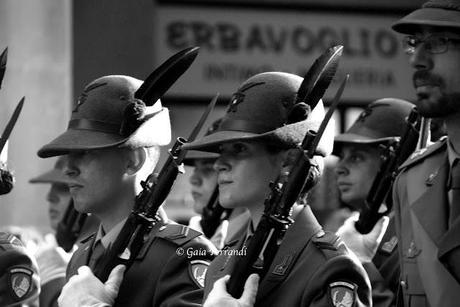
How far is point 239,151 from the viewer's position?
219 inches

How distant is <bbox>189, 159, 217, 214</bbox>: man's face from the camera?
9047 millimetres

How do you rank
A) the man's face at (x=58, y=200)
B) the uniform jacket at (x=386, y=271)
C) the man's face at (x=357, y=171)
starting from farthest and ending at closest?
the man's face at (x=58, y=200) < the man's face at (x=357, y=171) < the uniform jacket at (x=386, y=271)

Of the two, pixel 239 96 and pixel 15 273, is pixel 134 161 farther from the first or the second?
pixel 15 273

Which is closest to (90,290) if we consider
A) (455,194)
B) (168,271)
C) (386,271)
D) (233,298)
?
(168,271)

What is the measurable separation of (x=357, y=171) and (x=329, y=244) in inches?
104

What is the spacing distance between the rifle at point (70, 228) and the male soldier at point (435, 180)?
14.1ft

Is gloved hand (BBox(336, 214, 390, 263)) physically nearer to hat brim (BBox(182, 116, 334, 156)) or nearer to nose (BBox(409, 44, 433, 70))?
hat brim (BBox(182, 116, 334, 156))

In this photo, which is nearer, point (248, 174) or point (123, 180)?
point (248, 174)

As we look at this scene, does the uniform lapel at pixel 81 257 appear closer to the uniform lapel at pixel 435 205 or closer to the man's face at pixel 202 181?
the uniform lapel at pixel 435 205

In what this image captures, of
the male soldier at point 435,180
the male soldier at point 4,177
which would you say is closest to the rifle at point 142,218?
the male soldier at point 4,177

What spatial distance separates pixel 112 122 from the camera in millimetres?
6184

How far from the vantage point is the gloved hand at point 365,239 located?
7.51m

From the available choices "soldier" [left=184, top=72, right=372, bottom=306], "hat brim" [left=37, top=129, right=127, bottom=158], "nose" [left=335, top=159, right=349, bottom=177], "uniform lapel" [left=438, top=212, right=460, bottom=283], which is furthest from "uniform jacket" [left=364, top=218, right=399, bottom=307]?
"uniform lapel" [left=438, top=212, right=460, bottom=283]

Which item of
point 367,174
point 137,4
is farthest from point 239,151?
point 137,4
